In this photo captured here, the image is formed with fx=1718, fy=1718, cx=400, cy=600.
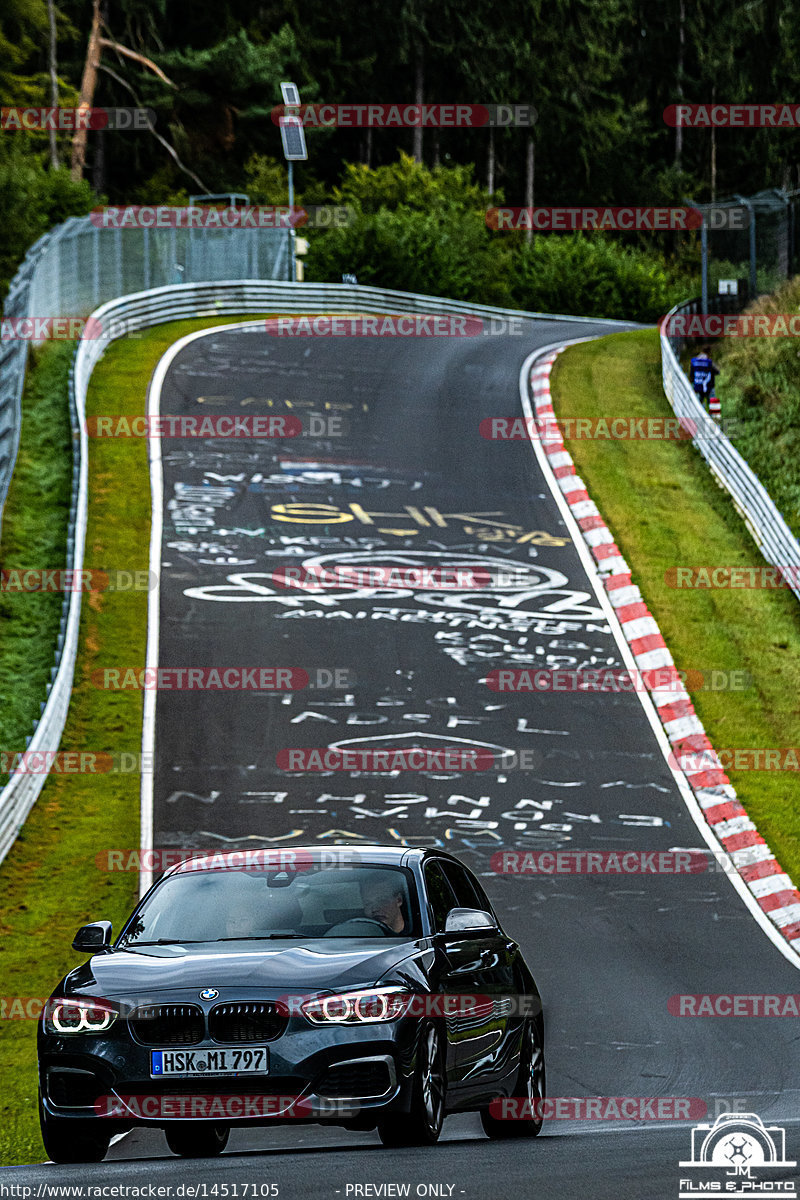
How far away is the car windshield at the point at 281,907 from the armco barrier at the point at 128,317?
8462mm

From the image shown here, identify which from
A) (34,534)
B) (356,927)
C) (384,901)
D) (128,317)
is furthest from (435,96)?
(356,927)

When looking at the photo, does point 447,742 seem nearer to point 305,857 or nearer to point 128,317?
point 305,857

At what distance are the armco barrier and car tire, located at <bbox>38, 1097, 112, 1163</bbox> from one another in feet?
29.5

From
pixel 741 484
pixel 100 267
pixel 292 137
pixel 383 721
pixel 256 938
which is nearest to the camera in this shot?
pixel 256 938

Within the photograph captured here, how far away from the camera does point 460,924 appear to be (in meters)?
7.75

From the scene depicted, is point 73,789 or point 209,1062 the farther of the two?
point 73,789

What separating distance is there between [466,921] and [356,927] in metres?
0.52

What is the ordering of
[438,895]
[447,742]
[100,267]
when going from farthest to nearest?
[100,267]
[447,742]
[438,895]

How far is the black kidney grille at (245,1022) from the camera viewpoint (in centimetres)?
686

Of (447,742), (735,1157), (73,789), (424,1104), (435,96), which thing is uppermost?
(435,96)

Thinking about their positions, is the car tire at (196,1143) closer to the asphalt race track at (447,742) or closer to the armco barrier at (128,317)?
the asphalt race track at (447,742)

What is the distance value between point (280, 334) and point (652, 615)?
20597 mm

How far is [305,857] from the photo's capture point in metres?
8.05

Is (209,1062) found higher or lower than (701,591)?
lower
